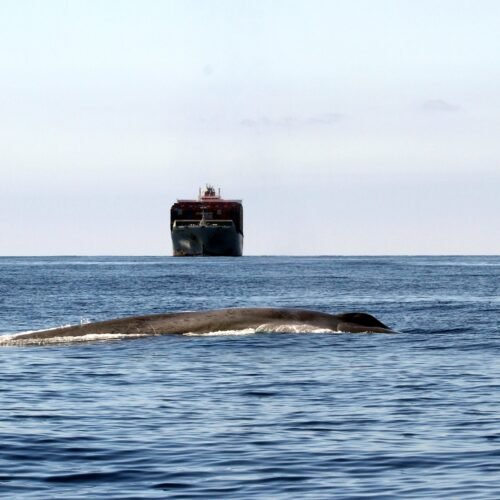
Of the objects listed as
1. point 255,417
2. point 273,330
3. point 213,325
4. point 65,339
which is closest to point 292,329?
point 273,330

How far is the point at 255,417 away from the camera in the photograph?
19.4 metres

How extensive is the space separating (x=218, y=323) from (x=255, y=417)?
48.3 ft

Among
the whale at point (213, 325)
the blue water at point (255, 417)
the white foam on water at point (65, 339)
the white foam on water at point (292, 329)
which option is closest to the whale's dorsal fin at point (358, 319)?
the whale at point (213, 325)

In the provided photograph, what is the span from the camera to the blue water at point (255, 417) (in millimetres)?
14742

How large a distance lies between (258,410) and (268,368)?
5.97 meters

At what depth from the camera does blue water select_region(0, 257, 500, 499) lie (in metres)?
14.7

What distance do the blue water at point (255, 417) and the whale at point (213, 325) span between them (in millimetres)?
617

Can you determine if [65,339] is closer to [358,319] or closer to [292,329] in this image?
[292,329]

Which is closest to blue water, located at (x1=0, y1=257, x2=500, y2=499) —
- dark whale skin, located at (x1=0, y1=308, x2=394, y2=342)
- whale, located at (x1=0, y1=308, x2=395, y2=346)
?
whale, located at (x1=0, y1=308, x2=395, y2=346)

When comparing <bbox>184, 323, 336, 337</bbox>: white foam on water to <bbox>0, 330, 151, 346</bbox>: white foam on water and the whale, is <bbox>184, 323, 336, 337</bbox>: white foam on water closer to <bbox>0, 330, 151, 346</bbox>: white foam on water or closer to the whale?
the whale

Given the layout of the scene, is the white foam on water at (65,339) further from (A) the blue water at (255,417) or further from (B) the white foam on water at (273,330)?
Answer: (B) the white foam on water at (273,330)

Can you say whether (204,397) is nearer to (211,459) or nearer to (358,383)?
(358,383)

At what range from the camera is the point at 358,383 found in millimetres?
23641

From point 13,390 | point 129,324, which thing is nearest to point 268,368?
point 13,390
